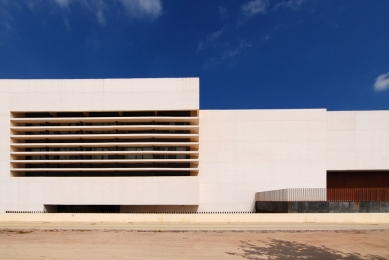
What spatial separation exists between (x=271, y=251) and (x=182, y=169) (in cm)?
1408

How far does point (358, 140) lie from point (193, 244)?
21523 millimetres

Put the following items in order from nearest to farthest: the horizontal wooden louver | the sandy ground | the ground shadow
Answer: the ground shadow
the sandy ground
the horizontal wooden louver

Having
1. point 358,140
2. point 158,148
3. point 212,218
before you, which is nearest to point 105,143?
point 158,148

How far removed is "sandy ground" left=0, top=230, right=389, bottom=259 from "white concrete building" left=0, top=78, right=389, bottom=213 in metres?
9.21

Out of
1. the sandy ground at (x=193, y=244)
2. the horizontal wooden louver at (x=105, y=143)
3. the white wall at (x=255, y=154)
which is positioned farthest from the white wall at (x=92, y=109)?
the sandy ground at (x=193, y=244)

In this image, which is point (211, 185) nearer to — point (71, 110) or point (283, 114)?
point (283, 114)

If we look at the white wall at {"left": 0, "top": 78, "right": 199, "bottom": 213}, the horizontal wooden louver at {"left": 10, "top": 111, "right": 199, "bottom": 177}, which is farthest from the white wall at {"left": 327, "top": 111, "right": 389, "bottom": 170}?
the white wall at {"left": 0, "top": 78, "right": 199, "bottom": 213}

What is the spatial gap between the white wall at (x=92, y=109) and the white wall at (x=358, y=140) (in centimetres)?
1389

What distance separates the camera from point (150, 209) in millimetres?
25156

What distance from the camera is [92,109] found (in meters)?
23.8

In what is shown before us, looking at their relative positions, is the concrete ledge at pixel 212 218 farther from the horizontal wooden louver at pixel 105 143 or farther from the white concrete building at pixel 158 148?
the horizontal wooden louver at pixel 105 143

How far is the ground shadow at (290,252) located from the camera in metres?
9.49

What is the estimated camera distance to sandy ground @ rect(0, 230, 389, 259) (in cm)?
976

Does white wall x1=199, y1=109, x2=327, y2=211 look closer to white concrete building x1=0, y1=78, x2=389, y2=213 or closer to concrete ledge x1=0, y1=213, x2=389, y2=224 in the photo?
white concrete building x1=0, y1=78, x2=389, y2=213
